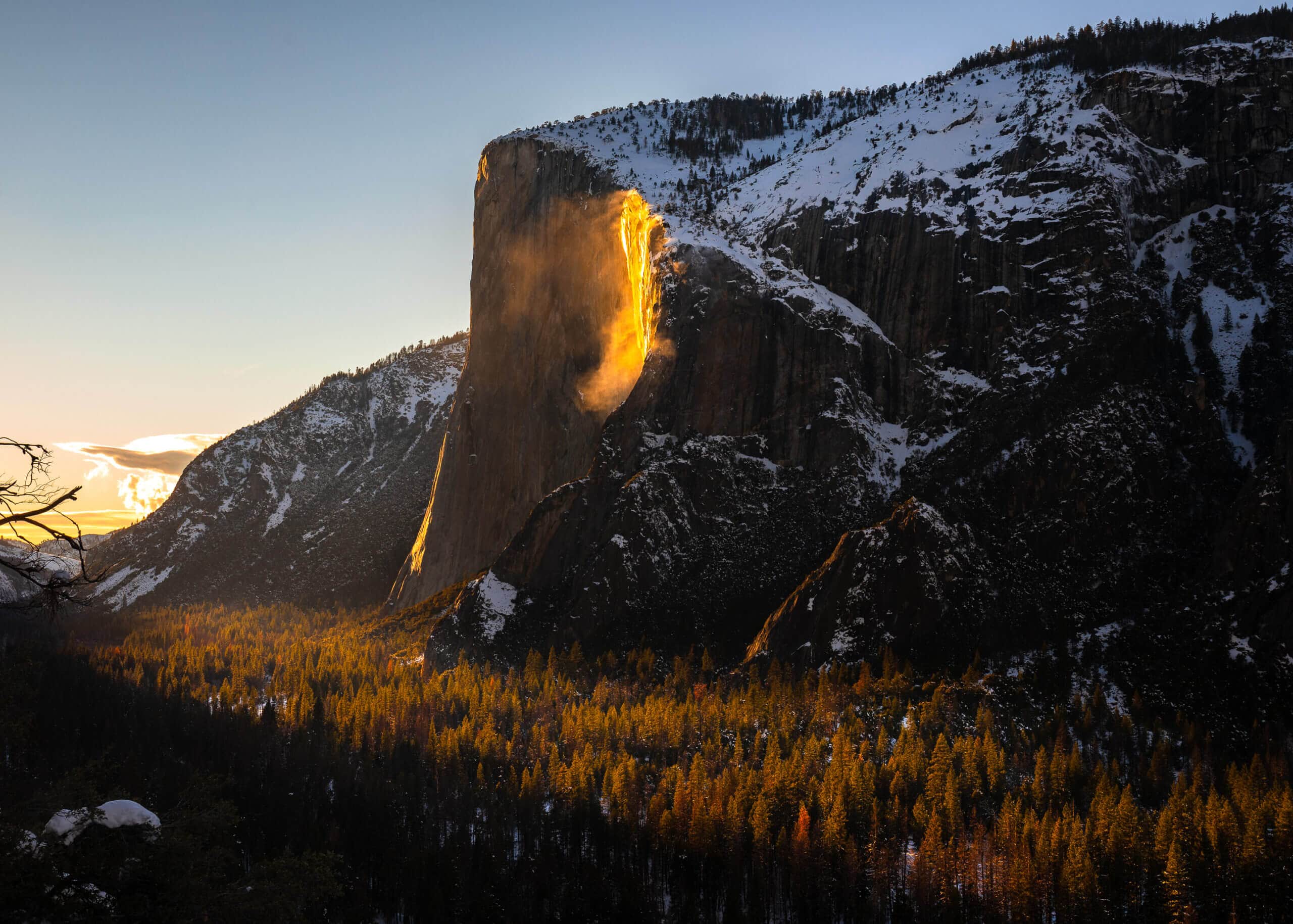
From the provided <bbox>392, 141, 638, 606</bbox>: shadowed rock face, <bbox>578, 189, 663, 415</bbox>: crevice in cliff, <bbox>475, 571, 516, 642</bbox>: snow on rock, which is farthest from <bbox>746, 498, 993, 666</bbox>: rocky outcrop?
<bbox>392, 141, 638, 606</bbox>: shadowed rock face

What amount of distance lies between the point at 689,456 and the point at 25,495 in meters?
131

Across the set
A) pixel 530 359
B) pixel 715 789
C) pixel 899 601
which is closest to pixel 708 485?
pixel 899 601

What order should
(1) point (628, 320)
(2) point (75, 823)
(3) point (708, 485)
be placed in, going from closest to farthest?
(2) point (75, 823)
(3) point (708, 485)
(1) point (628, 320)

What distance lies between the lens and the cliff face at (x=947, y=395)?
12731cm

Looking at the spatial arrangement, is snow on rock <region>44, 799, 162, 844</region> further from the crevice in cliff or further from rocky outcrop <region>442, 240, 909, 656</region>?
the crevice in cliff

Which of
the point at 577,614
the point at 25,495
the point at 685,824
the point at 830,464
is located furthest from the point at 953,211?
the point at 25,495

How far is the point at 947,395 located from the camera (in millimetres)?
146625

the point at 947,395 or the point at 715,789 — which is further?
the point at 947,395

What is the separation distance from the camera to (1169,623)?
392 ft

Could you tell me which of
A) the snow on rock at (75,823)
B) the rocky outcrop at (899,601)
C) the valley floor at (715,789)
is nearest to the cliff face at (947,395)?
the rocky outcrop at (899,601)

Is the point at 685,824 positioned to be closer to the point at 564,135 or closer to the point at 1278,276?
the point at 1278,276

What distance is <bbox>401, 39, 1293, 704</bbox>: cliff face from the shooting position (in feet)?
418

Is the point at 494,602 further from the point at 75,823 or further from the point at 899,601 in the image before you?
the point at 75,823

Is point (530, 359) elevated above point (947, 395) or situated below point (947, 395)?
above
